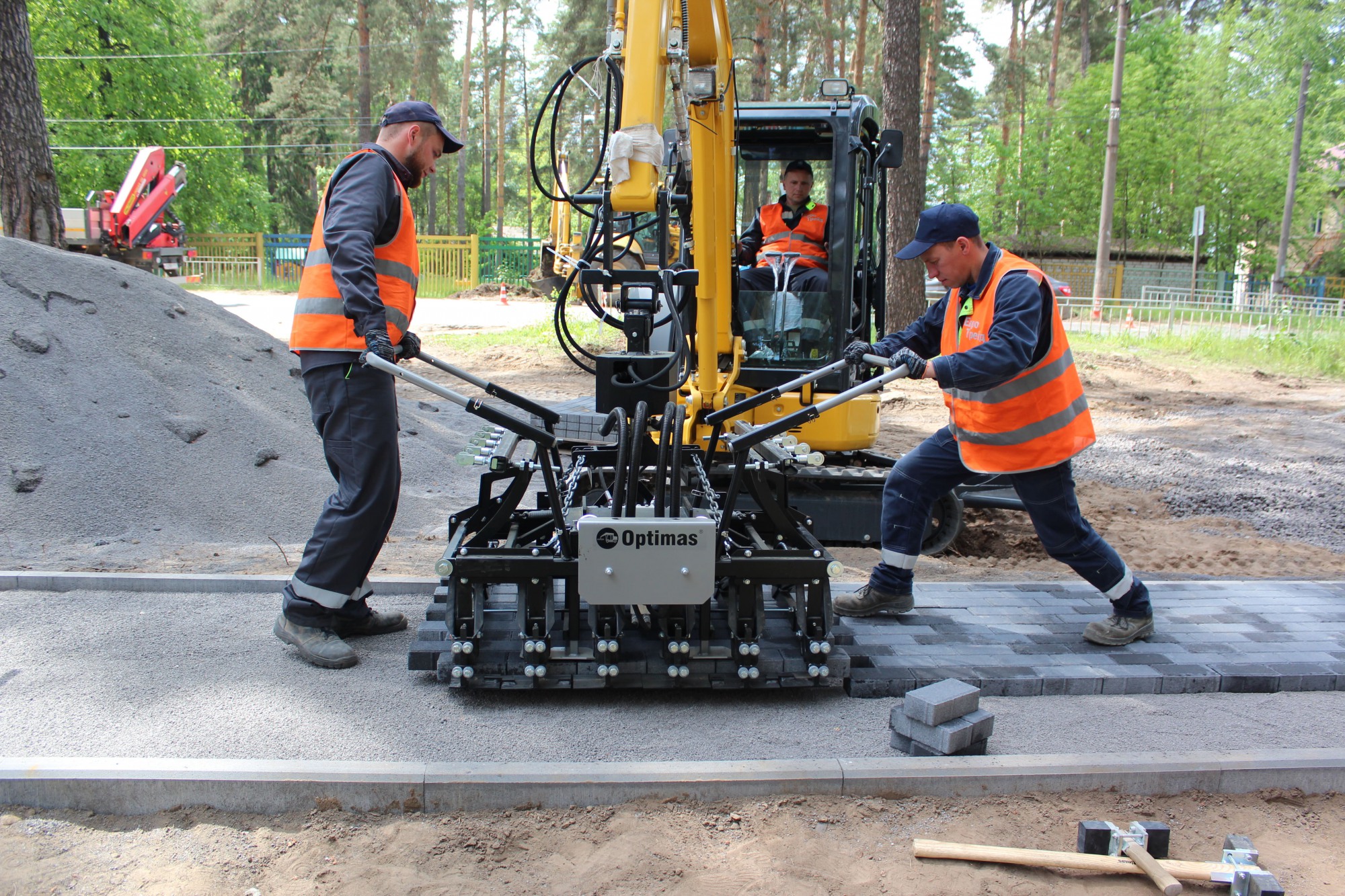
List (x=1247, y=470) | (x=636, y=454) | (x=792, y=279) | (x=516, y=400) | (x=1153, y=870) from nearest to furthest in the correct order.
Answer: (x=1153, y=870) < (x=636, y=454) < (x=516, y=400) < (x=792, y=279) < (x=1247, y=470)

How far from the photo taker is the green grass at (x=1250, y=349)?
54.0ft

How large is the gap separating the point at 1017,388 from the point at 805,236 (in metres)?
2.89

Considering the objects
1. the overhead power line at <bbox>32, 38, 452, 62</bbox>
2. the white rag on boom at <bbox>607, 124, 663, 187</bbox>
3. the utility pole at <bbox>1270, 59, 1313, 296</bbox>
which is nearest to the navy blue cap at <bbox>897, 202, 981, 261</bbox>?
the white rag on boom at <bbox>607, 124, 663, 187</bbox>

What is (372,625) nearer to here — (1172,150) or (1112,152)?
(1112,152)

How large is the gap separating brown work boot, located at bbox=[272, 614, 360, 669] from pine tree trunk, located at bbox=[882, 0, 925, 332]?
33.2 feet

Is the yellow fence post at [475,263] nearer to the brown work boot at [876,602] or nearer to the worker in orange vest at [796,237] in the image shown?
the worker in orange vest at [796,237]

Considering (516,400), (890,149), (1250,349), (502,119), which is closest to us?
(516,400)

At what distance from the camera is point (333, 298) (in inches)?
153

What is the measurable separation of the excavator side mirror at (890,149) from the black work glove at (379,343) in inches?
148

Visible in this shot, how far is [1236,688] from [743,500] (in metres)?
3.21

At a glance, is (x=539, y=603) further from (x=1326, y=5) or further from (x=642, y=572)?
(x=1326, y=5)

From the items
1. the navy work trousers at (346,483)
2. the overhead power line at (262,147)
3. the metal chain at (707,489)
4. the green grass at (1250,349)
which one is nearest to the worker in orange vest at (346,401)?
the navy work trousers at (346,483)

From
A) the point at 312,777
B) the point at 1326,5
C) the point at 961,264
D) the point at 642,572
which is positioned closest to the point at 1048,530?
the point at 961,264

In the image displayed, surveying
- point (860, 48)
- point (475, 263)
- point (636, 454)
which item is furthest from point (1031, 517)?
point (475, 263)
